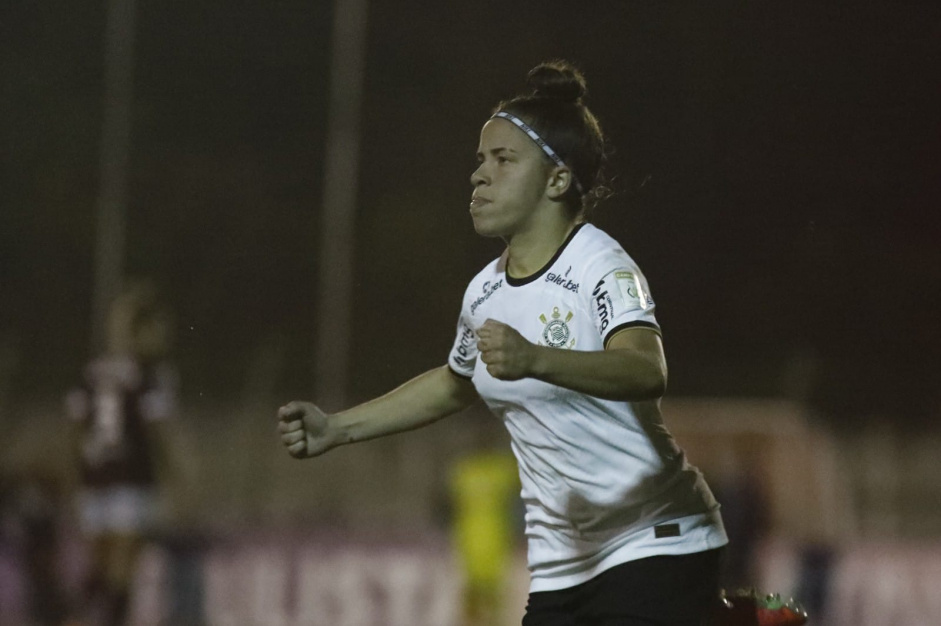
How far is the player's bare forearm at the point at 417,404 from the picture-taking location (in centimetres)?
360

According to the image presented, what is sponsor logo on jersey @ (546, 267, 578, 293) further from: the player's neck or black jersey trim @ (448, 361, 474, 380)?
black jersey trim @ (448, 361, 474, 380)

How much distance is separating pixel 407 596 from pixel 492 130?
5.86m

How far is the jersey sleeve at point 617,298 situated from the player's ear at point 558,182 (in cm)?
26

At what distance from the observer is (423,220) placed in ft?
48.4

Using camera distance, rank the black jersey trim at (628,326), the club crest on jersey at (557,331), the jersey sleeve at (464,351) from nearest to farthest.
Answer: the black jersey trim at (628,326) → the club crest on jersey at (557,331) → the jersey sleeve at (464,351)

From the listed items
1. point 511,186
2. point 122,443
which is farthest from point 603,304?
point 122,443

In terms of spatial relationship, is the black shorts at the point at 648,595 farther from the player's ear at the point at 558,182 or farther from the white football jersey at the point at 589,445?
the player's ear at the point at 558,182

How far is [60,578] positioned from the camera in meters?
8.91

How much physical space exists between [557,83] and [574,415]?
2.59 ft

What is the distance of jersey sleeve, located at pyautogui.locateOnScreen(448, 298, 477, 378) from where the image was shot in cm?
351

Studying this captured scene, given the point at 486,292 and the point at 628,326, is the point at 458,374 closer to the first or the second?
the point at 486,292

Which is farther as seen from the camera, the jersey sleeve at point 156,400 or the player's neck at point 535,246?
the jersey sleeve at point 156,400

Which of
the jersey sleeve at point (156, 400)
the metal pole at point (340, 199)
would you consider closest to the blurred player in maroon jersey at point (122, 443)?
the jersey sleeve at point (156, 400)

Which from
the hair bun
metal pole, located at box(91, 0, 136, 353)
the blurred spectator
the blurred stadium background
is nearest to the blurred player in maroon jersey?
the blurred spectator
